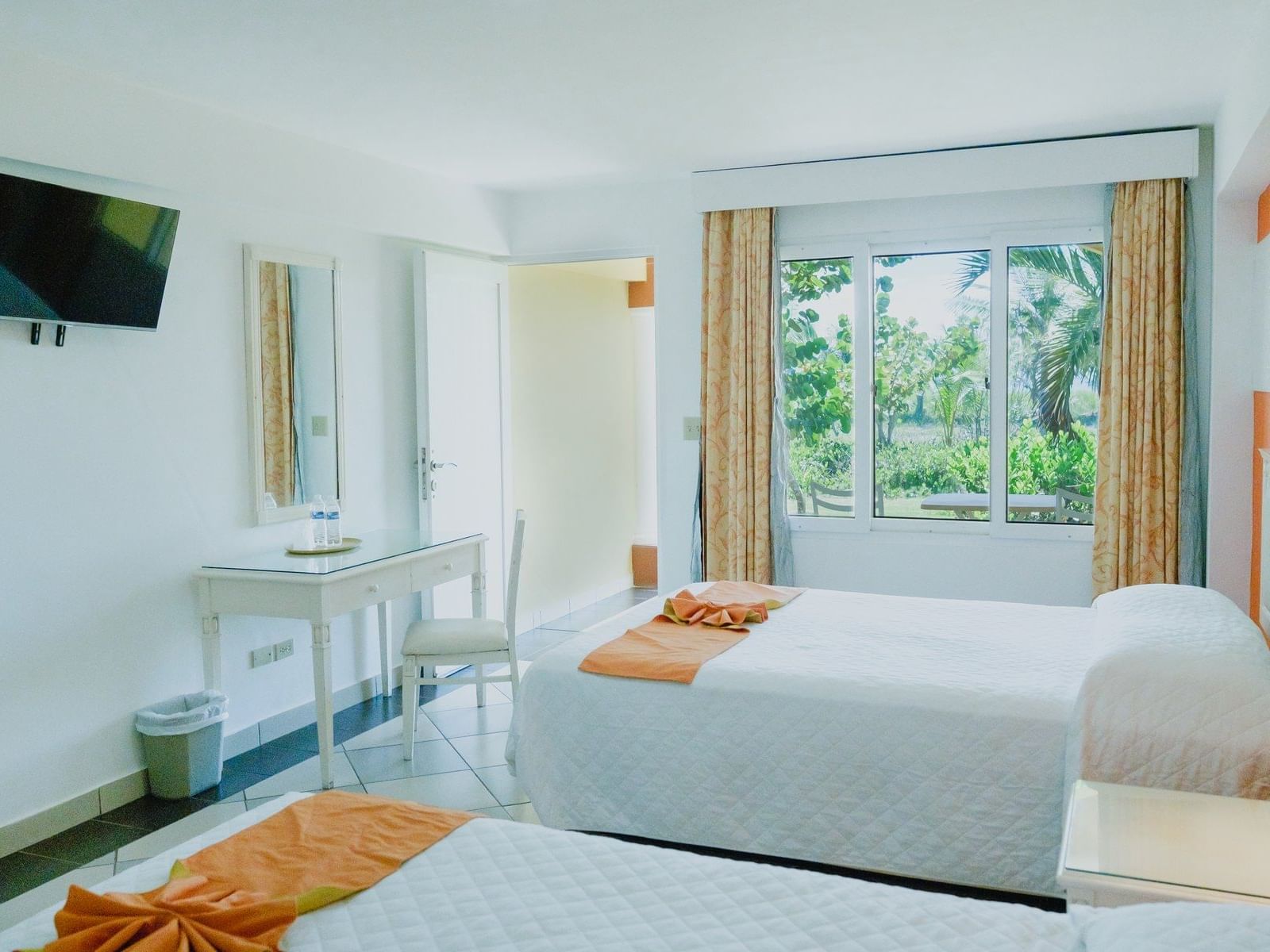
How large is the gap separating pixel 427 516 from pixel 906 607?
7.46 ft

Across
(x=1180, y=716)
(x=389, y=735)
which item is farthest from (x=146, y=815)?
(x=1180, y=716)

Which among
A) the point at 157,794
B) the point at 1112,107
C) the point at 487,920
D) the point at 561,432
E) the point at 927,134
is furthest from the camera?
the point at 561,432

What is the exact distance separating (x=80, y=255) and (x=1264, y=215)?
4.09 meters

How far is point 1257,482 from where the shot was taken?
154 inches

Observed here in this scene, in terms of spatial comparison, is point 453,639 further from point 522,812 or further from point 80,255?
point 80,255

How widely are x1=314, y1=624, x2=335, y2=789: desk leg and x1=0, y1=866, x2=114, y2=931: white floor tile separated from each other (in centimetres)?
74

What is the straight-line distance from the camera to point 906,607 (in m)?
3.72

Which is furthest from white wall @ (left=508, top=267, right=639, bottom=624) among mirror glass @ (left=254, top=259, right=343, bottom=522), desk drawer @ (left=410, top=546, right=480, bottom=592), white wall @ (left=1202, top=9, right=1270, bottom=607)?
white wall @ (left=1202, top=9, right=1270, bottom=607)

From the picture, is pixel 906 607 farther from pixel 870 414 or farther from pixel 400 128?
pixel 400 128

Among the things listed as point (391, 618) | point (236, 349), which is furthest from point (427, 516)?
point (236, 349)

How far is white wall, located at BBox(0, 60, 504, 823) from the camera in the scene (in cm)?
319

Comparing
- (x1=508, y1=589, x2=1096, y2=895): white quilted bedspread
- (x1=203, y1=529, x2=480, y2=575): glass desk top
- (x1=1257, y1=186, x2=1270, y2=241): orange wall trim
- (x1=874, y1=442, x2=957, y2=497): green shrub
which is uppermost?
(x1=1257, y1=186, x2=1270, y2=241): orange wall trim

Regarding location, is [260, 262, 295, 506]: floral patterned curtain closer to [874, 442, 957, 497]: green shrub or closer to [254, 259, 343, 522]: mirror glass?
[254, 259, 343, 522]: mirror glass

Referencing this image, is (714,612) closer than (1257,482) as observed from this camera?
Yes
